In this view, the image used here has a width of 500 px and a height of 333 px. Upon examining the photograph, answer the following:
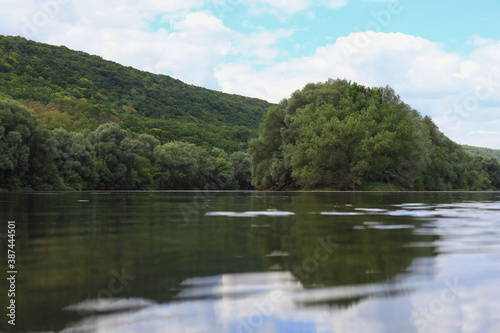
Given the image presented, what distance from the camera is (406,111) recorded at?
61938mm

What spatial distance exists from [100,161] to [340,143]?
40495mm

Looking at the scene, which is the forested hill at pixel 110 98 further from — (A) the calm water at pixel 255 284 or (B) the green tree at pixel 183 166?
(A) the calm water at pixel 255 284

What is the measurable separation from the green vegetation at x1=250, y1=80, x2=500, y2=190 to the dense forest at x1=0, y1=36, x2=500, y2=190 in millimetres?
154

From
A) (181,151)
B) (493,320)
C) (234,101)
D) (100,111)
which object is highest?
(234,101)

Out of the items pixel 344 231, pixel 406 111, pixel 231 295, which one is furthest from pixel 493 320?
pixel 406 111

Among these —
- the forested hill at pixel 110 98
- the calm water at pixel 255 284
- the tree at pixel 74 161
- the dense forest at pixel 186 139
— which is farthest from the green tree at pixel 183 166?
the calm water at pixel 255 284

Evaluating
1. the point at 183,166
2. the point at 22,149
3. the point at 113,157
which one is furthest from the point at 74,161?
the point at 183,166

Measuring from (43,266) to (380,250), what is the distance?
14.2ft

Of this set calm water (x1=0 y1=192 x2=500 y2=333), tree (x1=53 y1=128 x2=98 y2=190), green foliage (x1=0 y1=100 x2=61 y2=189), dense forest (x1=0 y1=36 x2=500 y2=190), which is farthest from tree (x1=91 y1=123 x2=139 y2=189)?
calm water (x1=0 y1=192 x2=500 y2=333)

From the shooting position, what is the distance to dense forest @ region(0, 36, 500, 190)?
53.3m

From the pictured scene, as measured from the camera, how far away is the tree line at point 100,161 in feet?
163

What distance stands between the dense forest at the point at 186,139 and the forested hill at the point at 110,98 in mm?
404

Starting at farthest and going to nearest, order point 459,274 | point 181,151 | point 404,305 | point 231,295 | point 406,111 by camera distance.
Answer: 1. point 181,151
2. point 406,111
3. point 459,274
4. point 231,295
5. point 404,305

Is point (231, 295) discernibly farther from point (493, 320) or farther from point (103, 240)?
point (103, 240)
